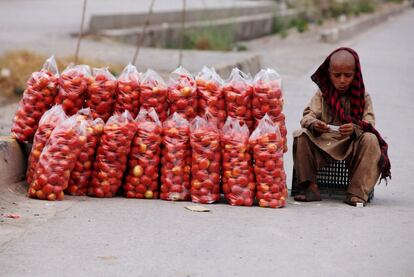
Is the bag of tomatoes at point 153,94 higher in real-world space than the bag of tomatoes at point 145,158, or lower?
higher

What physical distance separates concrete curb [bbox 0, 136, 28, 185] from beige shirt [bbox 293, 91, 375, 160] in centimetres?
199

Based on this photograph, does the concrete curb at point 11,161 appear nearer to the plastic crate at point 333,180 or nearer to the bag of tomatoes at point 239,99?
the bag of tomatoes at point 239,99

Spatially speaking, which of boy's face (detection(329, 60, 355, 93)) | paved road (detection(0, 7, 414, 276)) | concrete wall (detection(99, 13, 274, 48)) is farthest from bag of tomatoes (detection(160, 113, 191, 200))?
concrete wall (detection(99, 13, 274, 48))

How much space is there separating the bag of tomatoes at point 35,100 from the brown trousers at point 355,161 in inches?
69.9

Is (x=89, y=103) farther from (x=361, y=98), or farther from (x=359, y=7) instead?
(x=359, y=7)

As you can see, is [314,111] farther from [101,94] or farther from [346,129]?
[101,94]

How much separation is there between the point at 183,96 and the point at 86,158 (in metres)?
0.79

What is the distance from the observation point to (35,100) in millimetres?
7023

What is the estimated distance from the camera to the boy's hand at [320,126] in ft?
22.7

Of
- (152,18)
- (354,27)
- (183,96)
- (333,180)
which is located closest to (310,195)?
(333,180)

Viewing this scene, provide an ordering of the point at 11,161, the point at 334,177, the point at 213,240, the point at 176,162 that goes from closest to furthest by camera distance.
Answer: the point at 213,240 → the point at 176,162 → the point at 11,161 → the point at 334,177

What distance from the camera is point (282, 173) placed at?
6781 mm

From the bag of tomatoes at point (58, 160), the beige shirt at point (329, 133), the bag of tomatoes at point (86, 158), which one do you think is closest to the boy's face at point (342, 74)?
the beige shirt at point (329, 133)

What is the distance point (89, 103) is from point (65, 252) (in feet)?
5.97
